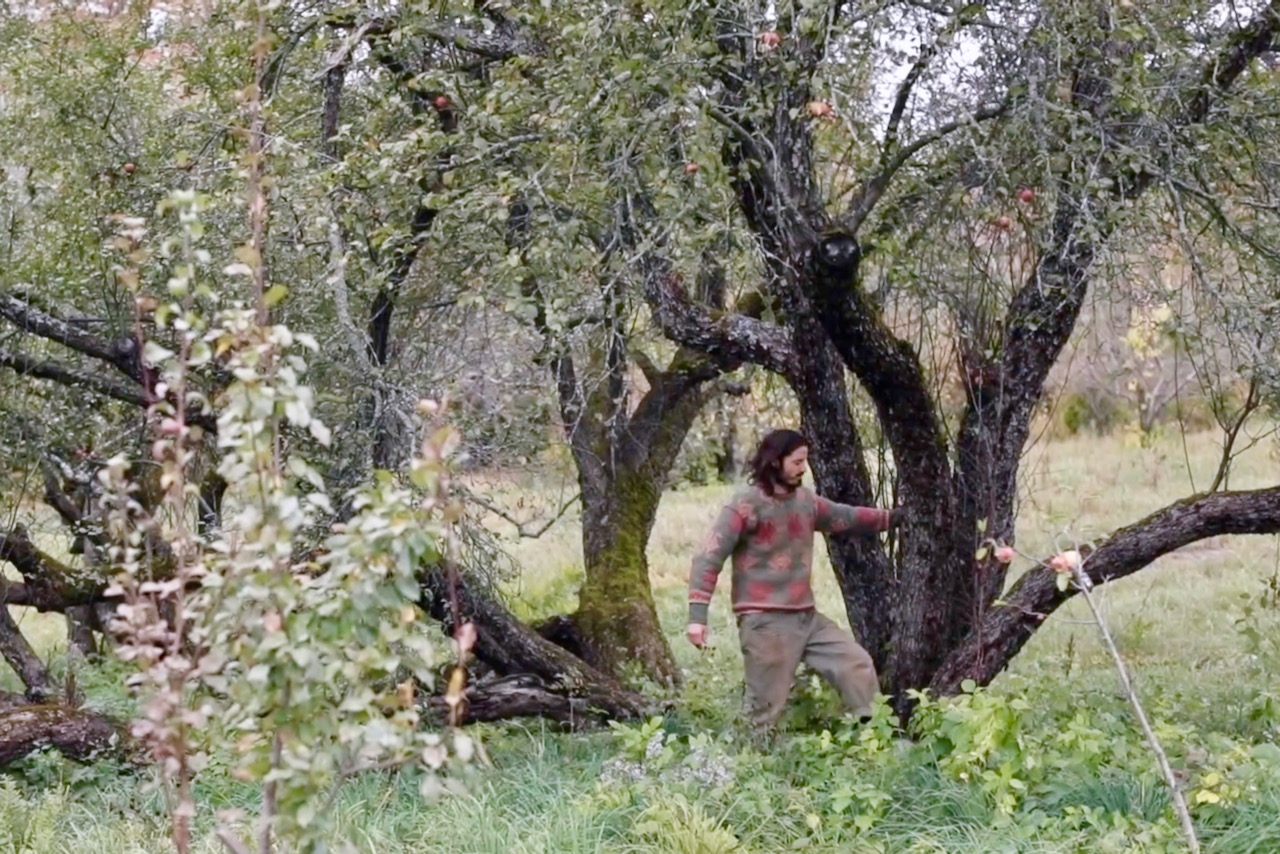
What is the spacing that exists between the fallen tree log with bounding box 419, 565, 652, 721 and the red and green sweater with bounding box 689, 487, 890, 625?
4.15 feet

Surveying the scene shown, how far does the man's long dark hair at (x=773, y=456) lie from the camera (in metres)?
6.24

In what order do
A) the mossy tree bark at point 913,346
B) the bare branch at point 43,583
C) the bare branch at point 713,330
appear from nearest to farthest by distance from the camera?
the mossy tree bark at point 913,346 → the bare branch at point 713,330 → the bare branch at point 43,583

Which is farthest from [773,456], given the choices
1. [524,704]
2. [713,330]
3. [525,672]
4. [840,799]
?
[525,672]

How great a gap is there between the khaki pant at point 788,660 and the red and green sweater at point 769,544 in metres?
0.08

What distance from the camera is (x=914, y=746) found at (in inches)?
209

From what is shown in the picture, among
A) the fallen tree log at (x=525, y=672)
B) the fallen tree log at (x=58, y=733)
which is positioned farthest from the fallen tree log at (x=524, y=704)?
the fallen tree log at (x=58, y=733)

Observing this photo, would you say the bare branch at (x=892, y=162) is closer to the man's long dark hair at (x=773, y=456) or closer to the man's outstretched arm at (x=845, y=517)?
the man's long dark hair at (x=773, y=456)

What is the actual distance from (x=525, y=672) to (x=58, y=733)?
2271mm

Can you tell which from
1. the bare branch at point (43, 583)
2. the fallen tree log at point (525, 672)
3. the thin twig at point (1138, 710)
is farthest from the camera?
the bare branch at point (43, 583)

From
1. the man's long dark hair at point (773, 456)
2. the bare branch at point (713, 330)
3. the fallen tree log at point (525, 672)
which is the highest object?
the bare branch at point (713, 330)

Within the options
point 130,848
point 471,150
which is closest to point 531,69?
point 471,150

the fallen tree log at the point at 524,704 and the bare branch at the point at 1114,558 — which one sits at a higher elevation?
the bare branch at the point at 1114,558

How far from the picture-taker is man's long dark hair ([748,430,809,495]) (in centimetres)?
624

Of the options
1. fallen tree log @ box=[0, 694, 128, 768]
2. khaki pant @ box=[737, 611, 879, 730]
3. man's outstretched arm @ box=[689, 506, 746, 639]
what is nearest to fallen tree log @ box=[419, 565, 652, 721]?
khaki pant @ box=[737, 611, 879, 730]
